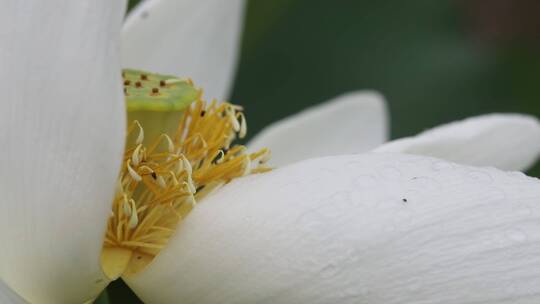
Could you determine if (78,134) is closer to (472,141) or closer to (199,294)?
(199,294)

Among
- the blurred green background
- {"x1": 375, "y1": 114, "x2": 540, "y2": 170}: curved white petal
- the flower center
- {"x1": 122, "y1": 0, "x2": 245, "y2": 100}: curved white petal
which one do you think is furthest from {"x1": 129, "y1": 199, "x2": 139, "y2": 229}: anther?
the blurred green background

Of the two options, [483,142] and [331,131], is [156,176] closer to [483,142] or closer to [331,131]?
[483,142]

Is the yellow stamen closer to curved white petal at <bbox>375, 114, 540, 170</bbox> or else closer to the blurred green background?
curved white petal at <bbox>375, 114, 540, 170</bbox>

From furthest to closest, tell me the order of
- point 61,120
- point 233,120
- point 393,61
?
point 393,61 < point 233,120 < point 61,120

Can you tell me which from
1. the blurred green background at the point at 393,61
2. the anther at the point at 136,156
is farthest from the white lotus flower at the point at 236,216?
the blurred green background at the point at 393,61

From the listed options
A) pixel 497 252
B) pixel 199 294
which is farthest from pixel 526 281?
pixel 199 294

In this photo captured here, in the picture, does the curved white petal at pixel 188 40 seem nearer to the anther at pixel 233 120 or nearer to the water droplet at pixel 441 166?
the anther at pixel 233 120

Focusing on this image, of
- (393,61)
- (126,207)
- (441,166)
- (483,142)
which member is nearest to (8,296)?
(126,207)
